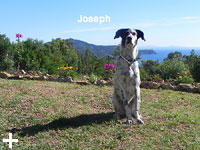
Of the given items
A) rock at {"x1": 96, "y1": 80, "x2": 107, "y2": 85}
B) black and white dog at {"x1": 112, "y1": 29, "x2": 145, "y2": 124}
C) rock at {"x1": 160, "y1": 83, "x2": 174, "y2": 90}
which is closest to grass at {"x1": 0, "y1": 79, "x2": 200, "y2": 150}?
black and white dog at {"x1": 112, "y1": 29, "x2": 145, "y2": 124}

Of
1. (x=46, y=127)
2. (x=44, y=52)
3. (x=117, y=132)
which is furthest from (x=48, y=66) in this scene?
(x=117, y=132)

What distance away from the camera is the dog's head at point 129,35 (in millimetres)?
4199

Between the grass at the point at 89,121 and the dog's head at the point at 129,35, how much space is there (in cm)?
172

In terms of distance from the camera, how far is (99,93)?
7.38 metres

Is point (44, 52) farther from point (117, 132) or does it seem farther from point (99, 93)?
point (117, 132)

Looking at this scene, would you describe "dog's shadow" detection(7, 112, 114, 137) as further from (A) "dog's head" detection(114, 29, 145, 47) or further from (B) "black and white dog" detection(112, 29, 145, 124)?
(A) "dog's head" detection(114, 29, 145, 47)

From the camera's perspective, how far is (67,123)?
468 centimetres

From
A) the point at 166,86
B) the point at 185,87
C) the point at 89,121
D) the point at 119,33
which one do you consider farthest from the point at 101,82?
the point at 119,33

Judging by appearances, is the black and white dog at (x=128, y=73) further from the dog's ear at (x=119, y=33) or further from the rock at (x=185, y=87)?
the rock at (x=185, y=87)

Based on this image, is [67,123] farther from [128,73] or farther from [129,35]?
[129,35]

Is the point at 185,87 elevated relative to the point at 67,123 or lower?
elevated

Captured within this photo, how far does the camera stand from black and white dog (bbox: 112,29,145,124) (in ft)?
14.1

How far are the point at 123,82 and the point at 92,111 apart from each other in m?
1.56

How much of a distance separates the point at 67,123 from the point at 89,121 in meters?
0.49
